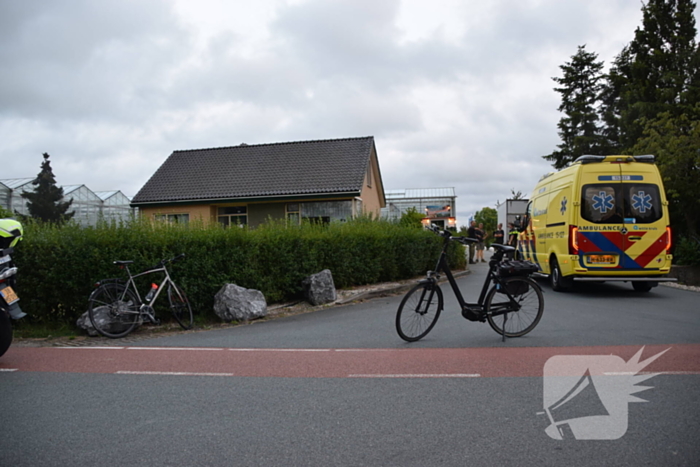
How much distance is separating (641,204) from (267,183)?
20.1 meters

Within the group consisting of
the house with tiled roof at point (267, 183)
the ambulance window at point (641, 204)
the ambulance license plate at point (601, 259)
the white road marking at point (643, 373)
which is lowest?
the white road marking at point (643, 373)

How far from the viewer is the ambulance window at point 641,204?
454 inches

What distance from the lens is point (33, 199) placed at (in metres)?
40.1

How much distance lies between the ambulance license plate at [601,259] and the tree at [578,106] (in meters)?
32.3

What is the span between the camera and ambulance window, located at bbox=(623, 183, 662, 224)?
11.5 metres

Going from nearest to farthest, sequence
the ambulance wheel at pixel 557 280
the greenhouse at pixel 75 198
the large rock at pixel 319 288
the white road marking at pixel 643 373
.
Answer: the white road marking at pixel 643 373 < the large rock at pixel 319 288 < the ambulance wheel at pixel 557 280 < the greenhouse at pixel 75 198

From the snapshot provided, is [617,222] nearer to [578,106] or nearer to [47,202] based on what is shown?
[578,106]

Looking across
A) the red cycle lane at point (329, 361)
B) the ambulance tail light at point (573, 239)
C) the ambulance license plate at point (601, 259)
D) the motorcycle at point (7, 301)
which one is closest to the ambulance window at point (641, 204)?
the ambulance license plate at point (601, 259)

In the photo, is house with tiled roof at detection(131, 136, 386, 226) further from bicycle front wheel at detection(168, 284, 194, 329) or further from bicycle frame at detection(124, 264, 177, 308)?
bicycle frame at detection(124, 264, 177, 308)

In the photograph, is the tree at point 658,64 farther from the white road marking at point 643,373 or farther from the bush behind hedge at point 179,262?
the white road marking at point 643,373

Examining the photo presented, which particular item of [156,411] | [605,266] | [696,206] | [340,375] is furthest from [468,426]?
[696,206]

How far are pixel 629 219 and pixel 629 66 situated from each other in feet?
88.9

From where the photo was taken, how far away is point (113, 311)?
8031 millimetres

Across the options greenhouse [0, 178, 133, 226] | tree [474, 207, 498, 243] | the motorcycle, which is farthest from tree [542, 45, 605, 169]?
tree [474, 207, 498, 243]
